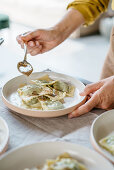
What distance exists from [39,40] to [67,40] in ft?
12.3

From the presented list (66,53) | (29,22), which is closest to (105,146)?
(66,53)

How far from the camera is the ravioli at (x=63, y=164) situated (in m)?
0.67

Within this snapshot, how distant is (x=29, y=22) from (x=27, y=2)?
1.59ft

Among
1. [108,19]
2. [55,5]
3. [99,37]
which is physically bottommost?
[99,37]

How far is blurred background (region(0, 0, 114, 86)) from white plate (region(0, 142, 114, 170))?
8.34 ft

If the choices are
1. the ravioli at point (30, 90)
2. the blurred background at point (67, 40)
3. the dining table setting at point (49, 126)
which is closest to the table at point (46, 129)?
the dining table setting at point (49, 126)

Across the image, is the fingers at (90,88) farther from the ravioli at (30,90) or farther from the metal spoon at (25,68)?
the metal spoon at (25,68)

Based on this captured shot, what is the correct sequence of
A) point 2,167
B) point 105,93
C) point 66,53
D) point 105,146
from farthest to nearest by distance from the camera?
1. point 66,53
2. point 105,93
3. point 105,146
4. point 2,167

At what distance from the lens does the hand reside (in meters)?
1.39

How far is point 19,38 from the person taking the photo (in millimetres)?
1377

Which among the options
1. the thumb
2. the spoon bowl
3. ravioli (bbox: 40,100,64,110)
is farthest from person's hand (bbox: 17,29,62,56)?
ravioli (bbox: 40,100,64,110)

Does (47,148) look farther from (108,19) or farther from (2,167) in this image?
(108,19)

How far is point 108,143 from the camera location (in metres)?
0.84

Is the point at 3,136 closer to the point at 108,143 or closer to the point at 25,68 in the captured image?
the point at 108,143
